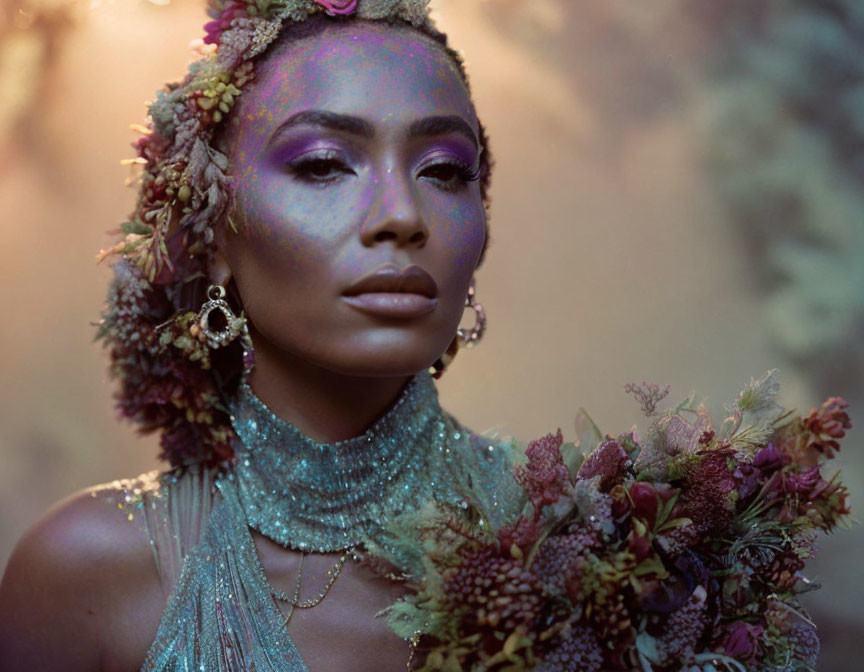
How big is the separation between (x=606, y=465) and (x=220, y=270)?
0.73m

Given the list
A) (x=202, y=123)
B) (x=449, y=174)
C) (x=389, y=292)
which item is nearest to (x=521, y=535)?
(x=389, y=292)

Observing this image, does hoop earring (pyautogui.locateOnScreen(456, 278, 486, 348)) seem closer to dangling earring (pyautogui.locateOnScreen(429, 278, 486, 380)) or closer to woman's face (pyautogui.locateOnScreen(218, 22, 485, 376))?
dangling earring (pyautogui.locateOnScreen(429, 278, 486, 380))

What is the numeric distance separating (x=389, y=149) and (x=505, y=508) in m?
0.57

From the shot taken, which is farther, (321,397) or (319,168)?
(321,397)

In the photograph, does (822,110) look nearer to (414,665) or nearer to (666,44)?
(666,44)

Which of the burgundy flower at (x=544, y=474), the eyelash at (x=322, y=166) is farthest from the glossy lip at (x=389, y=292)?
the burgundy flower at (x=544, y=474)

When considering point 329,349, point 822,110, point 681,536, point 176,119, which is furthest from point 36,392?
point 822,110

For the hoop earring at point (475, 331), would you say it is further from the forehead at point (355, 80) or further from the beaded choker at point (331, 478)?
the forehead at point (355, 80)

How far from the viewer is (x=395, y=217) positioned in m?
1.62

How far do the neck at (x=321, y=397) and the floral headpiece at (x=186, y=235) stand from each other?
12cm

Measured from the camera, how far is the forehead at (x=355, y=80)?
5.57ft

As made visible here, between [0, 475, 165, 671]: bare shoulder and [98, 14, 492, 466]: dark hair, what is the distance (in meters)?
0.17

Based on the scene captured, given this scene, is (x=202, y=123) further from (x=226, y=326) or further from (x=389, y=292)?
(x=389, y=292)

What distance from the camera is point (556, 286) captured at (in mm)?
3338
